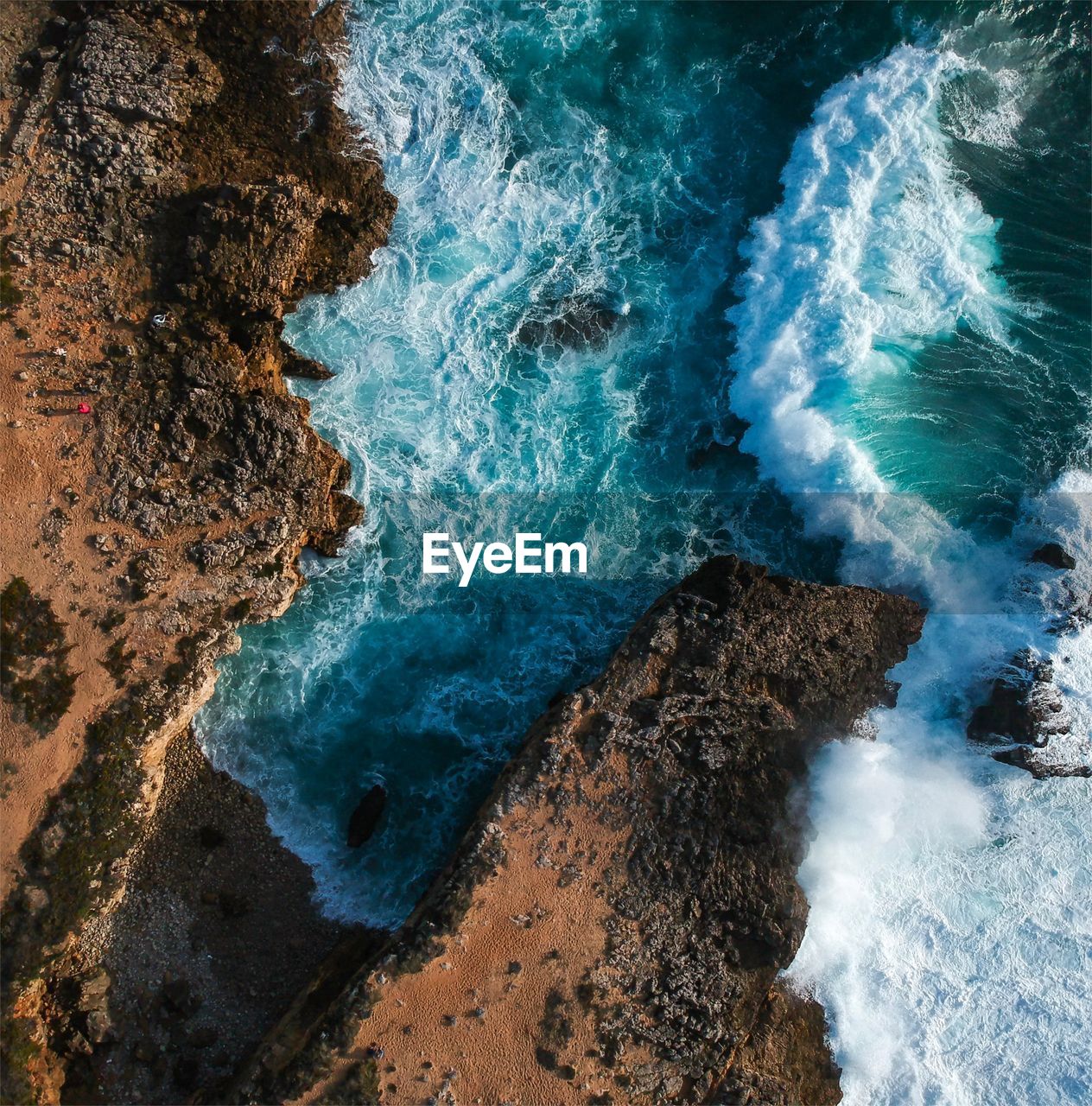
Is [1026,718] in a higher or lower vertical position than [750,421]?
lower

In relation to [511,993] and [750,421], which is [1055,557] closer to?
[750,421]

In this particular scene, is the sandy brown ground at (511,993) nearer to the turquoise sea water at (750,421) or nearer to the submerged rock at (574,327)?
the turquoise sea water at (750,421)

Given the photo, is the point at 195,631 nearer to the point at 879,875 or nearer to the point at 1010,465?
the point at 879,875

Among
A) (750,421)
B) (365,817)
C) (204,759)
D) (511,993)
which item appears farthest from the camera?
(750,421)

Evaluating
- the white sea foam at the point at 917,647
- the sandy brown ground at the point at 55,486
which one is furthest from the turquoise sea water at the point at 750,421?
the sandy brown ground at the point at 55,486

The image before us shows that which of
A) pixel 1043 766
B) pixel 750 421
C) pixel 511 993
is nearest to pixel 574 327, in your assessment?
pixel 750 421

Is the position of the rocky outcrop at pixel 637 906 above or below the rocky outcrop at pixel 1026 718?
above
